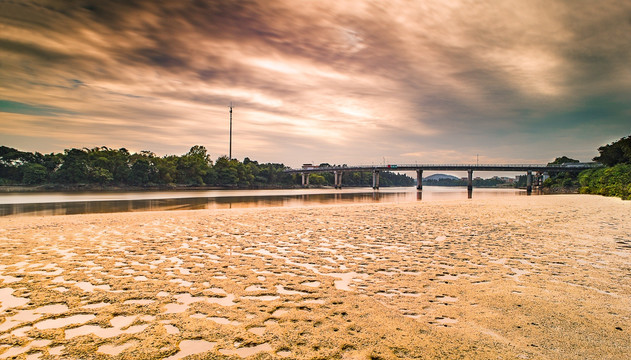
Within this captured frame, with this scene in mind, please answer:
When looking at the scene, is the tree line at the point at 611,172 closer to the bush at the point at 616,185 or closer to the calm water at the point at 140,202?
the bush at the point at 616,185

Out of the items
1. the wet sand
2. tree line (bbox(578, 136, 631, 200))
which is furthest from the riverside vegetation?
the wet sand

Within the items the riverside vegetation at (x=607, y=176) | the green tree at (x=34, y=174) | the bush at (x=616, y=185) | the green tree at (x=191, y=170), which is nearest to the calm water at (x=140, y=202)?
the bush at (x=616, y=185)

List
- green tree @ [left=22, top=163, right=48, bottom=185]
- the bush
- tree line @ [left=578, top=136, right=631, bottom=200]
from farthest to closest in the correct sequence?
green tree @ [left=22, top=163, right=48, bottom=185]
tree line @ [left=578, top=136, right=631, bottom=200]
the bush

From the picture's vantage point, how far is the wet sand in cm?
379

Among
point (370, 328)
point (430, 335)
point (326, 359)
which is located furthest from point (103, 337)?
point (430, 335)

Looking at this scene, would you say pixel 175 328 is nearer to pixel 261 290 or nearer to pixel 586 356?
pixel 261 290

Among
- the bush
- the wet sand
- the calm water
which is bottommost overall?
the calm water

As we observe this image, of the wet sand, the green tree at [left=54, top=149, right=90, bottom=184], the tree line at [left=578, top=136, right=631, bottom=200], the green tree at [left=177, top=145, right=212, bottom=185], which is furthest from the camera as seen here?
the green tree at [left=177, top=145, right=212, bottom=185]

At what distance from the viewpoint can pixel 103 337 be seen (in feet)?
13.1

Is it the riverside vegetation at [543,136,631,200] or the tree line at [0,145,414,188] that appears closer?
the riverside vegetation at [543,136,631,200]

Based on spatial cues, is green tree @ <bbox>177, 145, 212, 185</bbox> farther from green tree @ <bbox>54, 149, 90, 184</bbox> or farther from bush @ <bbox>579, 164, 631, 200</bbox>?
bush @ <bbox>579, 164, 631, 200</bbox>

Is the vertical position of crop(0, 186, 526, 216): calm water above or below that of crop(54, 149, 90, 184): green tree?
below

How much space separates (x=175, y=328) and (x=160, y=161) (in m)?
131

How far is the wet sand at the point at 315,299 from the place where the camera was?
3785mm
